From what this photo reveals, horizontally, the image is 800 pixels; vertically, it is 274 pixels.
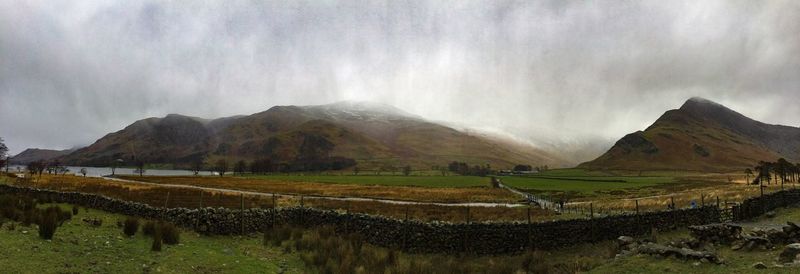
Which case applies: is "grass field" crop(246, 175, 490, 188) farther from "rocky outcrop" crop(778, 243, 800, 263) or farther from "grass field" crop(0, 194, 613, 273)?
"rocky outcrop" crop(778, 243, 800, 263)

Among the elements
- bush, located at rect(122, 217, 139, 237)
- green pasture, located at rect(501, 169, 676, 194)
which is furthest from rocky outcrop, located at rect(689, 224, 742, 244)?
green pasture, located at rect(501, 169, 676, 194)

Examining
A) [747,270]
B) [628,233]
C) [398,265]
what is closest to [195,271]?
[398,265]

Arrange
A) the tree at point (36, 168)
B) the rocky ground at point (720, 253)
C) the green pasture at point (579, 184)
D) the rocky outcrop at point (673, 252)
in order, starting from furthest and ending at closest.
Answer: the green pasture at point (579, 184) < the tree at point (36, 168) < the rocky outcrop at point (673, 252) < the rocky ground at point (720, 253)

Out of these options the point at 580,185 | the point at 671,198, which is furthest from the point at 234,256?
the point at 580,185

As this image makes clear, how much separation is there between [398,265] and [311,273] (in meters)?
3.85

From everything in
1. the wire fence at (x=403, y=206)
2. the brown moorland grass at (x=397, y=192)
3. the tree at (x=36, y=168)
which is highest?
the tree at (x=36, y=168)

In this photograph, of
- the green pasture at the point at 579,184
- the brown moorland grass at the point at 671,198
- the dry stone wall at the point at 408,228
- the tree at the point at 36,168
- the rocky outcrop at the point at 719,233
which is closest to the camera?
the rocky outcrop at the point at 719,233

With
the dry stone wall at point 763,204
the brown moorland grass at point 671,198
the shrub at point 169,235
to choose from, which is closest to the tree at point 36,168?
the shrub at point 169,235

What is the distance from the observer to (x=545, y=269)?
21.9 meters

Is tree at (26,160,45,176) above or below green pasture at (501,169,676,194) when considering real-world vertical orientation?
above

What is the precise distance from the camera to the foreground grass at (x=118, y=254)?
1401 cm

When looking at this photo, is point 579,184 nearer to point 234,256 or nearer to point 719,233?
point 719,233

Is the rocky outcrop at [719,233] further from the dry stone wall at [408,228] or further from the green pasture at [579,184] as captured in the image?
the green pasture at [579,184]

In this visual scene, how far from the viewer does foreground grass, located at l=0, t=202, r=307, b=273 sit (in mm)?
14008
